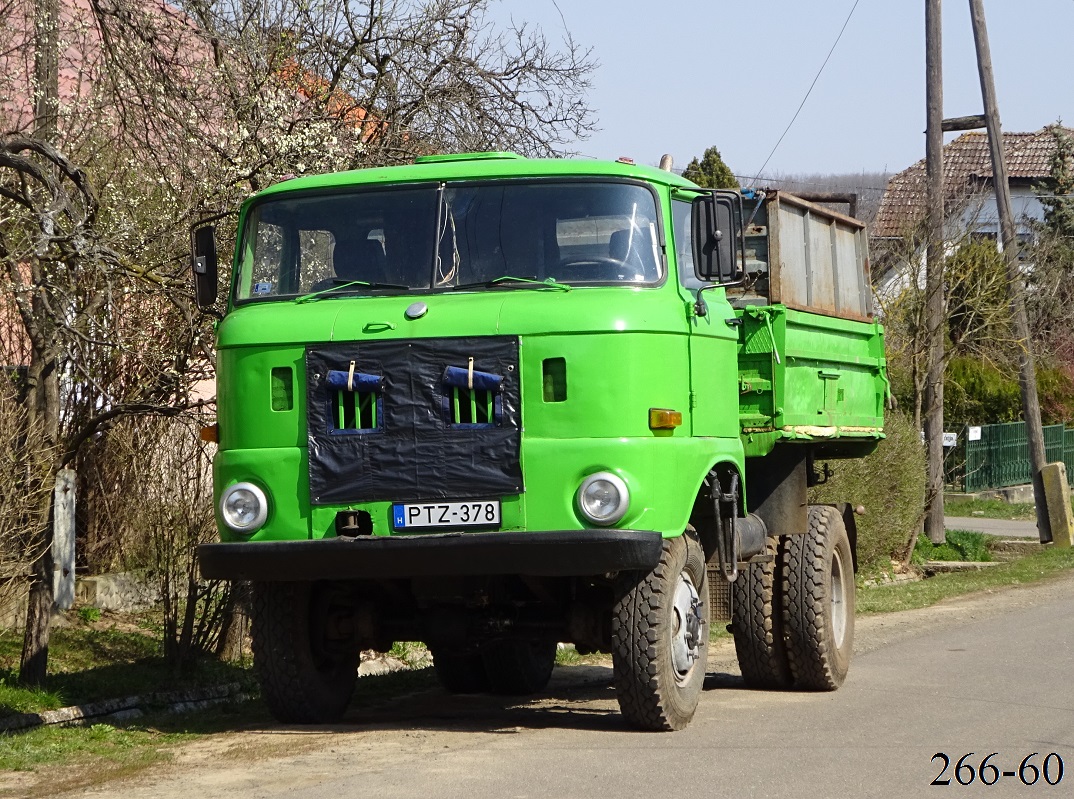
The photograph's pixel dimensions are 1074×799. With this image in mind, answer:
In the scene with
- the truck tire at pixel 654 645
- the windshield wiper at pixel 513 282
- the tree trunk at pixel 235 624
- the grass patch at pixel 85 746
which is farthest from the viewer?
the tree trunk at pixel 235 624

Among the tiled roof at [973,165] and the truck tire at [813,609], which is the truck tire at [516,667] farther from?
the tiled roof at [973,165]

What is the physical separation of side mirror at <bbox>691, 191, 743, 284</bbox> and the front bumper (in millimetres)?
1511

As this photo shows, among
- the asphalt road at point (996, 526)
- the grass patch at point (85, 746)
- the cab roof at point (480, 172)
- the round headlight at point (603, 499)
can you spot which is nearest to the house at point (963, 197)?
the asphalt road at point (996, 526)

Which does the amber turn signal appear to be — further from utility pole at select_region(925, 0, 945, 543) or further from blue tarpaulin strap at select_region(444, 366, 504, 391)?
utility pole at select_region(925, 0, 945, 543)

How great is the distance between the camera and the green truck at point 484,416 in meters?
7.37

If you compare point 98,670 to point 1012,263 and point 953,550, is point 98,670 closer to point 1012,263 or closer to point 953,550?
point 953,550

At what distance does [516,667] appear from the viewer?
984 cm

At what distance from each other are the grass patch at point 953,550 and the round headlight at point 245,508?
14.4 metres

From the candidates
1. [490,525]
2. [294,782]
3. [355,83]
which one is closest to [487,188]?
[490,525]

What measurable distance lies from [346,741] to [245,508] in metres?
1.24

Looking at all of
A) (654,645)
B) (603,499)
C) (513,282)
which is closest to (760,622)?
(654,645)

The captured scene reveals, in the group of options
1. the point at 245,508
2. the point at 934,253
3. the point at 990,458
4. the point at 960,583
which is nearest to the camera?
the point at 245,508

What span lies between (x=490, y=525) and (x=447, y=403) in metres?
0.61

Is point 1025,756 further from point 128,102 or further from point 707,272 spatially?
point 128,102
